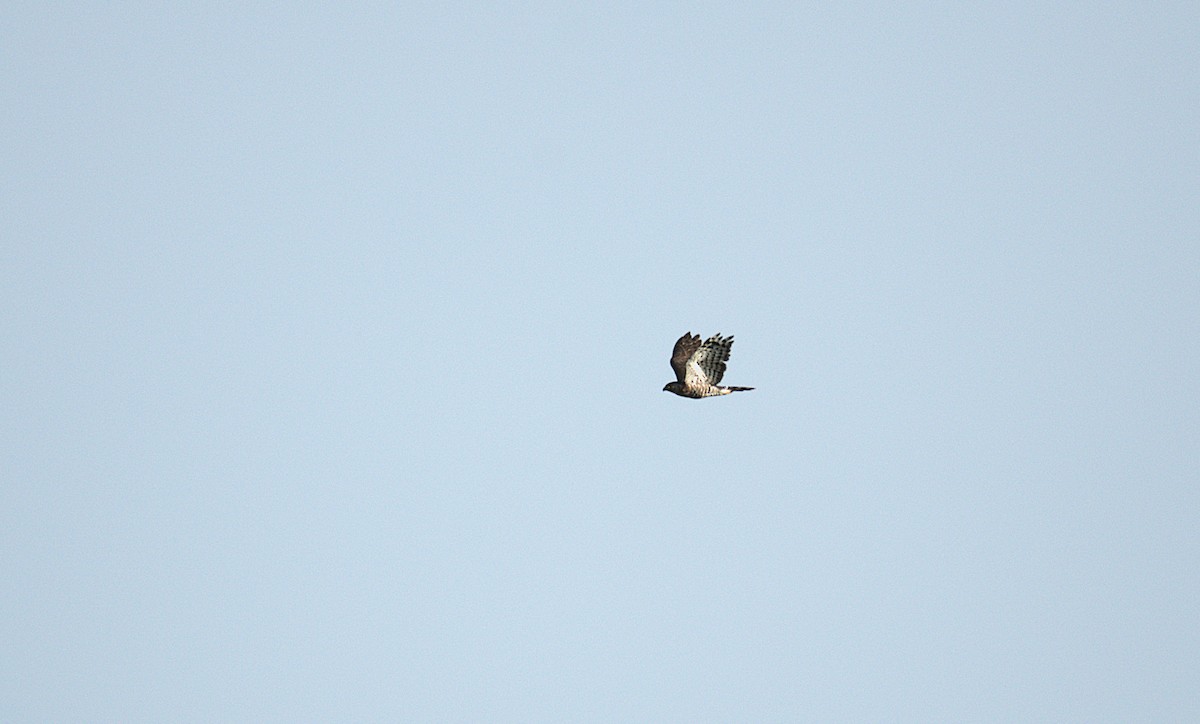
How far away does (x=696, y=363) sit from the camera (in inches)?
4695

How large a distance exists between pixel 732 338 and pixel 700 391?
6.98 feet

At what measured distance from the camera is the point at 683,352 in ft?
390

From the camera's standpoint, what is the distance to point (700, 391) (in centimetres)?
11969

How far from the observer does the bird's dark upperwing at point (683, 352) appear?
389 feet

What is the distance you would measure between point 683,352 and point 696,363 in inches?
24.7

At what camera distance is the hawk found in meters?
119

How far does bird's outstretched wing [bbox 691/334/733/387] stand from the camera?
119 m

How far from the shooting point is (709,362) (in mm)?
119312

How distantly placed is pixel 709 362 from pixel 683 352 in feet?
3.25

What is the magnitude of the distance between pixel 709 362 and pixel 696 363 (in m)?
0.44

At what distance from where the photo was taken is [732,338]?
119188 mm

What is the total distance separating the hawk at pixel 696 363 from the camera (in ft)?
390

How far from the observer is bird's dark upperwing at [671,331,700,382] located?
389 feet
